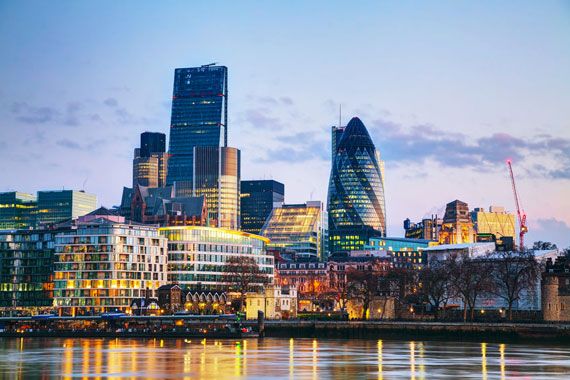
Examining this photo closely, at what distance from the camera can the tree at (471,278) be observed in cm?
15838

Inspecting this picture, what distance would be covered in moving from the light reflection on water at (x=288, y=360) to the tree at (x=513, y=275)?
44369 mm

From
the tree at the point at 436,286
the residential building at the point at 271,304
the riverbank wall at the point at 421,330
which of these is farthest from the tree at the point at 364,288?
the riverbank wall at the point at 421,330

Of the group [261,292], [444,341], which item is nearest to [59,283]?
[261,292]

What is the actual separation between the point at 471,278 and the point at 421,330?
30856 millimetres

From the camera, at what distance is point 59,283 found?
19025cm

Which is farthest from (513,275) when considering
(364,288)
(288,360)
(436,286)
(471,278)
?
(288,360)

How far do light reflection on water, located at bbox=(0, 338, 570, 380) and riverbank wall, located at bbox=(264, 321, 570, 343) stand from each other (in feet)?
35.0

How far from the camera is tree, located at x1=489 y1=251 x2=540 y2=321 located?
163250mm

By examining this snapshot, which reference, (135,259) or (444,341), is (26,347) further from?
(135,259)

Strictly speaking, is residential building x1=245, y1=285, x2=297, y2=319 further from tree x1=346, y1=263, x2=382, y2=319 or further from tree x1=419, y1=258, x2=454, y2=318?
tree x1=419, y1=258, x2=454, y2=318

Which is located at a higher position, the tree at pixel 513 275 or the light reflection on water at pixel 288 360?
the tree at pixel 513 275

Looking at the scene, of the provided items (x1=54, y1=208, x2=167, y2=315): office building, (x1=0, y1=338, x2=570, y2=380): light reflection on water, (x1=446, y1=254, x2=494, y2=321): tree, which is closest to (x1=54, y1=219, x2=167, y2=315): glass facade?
(x1=54, y1=208, x2=167, y2=315): office building

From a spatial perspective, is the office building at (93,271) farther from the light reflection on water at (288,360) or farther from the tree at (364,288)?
the light reflection on water at (288,360)

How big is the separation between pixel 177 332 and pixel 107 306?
45985 mm
